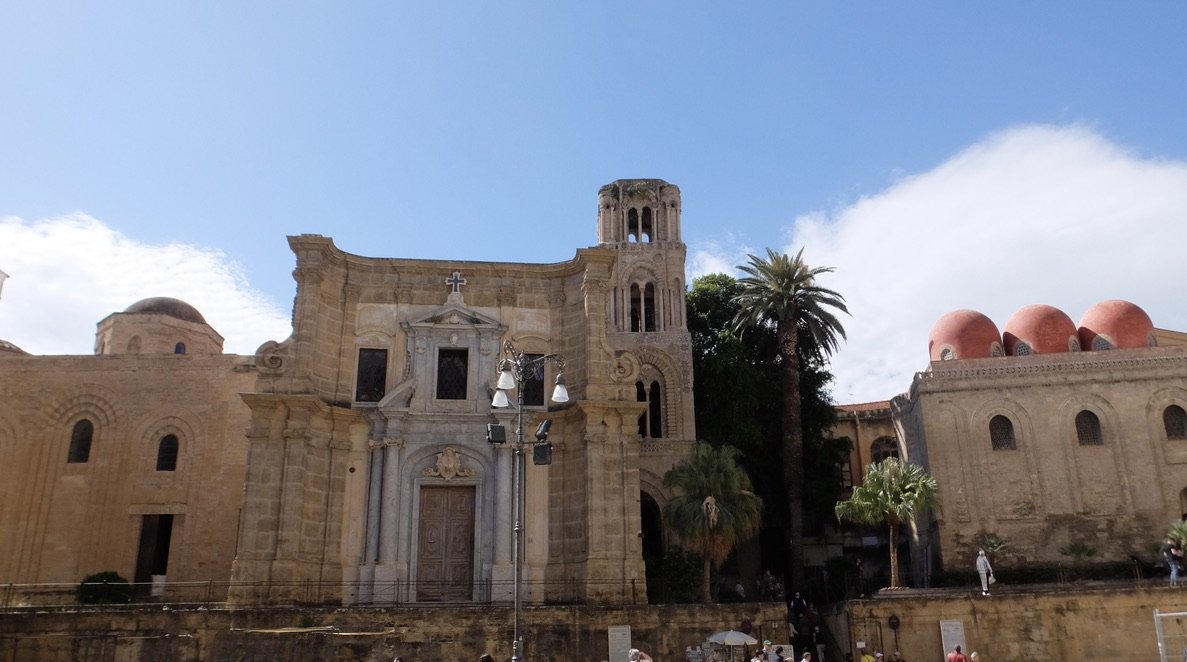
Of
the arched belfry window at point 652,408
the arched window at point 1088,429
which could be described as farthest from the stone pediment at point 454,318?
the arched window at point 1088,429

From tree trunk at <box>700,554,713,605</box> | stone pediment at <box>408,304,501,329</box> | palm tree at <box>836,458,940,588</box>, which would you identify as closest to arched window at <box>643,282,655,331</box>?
palm tree at <box>836,458,940,588</box>

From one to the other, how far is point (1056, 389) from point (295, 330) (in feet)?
85.9

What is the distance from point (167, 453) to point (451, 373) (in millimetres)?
14620

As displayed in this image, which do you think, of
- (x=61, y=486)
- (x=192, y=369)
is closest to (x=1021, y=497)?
(x=192, y=369)

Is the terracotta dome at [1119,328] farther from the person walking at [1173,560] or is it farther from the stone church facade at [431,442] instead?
the stone church facade at [431,442]

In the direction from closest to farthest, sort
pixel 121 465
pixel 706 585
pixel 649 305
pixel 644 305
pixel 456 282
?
pixel 706 585, pixel 456 282, pixel 121 465, pixel 644 305, pixel 649 305

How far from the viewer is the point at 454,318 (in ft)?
82.0

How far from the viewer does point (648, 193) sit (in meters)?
42.4

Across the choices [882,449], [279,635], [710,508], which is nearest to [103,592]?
[279,635]

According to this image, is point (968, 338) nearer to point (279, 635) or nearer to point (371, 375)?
point (371, 375)

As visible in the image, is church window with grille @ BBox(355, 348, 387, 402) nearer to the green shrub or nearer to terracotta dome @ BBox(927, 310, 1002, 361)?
the green shrub

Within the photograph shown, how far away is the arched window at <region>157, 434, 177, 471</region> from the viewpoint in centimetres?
3303

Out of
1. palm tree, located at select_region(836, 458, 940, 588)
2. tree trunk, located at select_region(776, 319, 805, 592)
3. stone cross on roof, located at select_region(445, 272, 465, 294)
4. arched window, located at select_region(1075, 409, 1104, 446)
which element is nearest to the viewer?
stone cross on roof, located at select_region(445, 272, 465, 294)

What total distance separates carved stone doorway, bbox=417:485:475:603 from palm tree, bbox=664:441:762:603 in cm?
553
